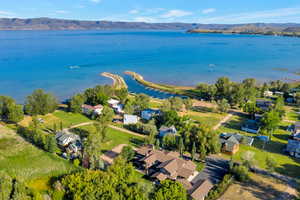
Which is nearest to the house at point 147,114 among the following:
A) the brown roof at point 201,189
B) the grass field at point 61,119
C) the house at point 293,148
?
the grass field at point 61,119

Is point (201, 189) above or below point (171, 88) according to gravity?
below

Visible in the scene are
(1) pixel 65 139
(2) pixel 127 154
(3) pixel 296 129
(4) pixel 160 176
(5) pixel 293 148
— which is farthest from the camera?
(3) pixel 296 129

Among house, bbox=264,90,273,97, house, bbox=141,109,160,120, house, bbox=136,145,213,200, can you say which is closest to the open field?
house, bbox=136,145,213,200

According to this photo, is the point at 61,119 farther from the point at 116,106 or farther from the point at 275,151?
the point at 275,151

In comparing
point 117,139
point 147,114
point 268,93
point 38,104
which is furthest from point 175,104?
point 268,93

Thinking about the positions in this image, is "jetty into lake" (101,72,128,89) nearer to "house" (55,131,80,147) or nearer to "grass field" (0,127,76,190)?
"house" (55,131,80,147)

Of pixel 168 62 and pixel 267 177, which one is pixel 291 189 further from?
pixel 168 62
